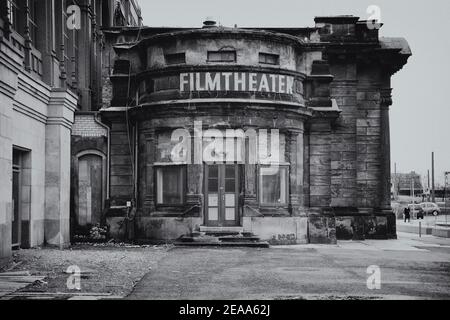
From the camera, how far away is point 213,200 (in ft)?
80.6

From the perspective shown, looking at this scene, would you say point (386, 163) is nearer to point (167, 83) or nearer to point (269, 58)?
point (269, 58)

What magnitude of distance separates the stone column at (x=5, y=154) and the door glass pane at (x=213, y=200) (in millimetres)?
9495

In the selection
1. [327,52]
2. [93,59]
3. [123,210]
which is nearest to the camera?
[123,210]

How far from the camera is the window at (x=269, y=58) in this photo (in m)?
25.3

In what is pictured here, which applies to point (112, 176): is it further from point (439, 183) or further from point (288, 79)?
point (439, 183)

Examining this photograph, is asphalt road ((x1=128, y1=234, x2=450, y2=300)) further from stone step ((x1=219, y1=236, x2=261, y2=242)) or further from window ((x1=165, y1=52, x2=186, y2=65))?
window ((x1=165, y1=52, x2=186, y2=65))

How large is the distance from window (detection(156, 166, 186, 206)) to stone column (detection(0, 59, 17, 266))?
9.19 meters

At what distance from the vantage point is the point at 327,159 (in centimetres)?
2670

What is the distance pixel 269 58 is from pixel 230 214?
5708 mm

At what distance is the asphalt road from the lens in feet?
40.3

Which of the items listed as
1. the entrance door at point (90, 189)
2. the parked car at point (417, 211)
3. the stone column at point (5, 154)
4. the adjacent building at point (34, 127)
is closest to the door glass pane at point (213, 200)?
the entrance door at point (90, 189)

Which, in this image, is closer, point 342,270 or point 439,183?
point 342,270
